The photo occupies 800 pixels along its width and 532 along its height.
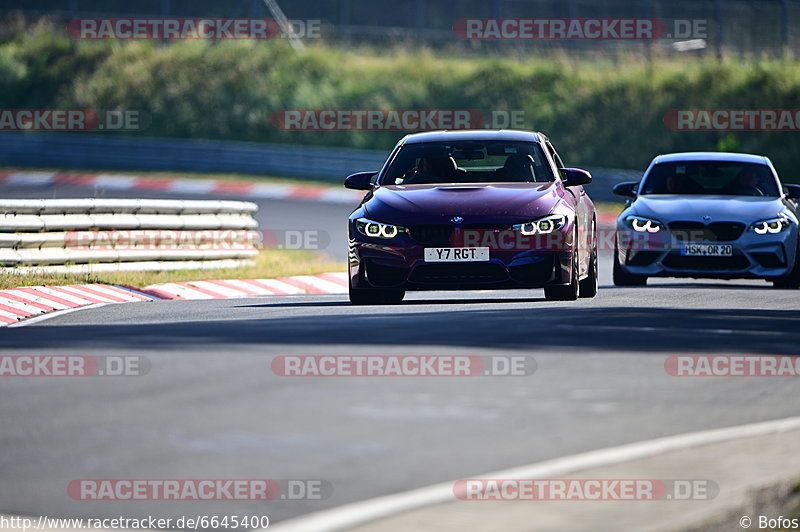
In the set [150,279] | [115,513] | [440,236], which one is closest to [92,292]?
[150,279]

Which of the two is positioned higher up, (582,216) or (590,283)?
(582,216)

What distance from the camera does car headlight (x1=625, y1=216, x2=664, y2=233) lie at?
52.3 feet

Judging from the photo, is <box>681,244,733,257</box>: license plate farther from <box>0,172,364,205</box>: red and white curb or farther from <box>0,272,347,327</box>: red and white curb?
<box>0,172,364,205</box>: red and white curb

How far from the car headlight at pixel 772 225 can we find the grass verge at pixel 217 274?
6.45m

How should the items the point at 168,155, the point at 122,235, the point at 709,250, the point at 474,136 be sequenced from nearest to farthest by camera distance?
1. the point at 474,136
2. the point at 709,250
3. the point at 122,235
4. the point at 168,155

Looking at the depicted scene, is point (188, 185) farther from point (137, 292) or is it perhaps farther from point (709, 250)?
point (709, 250)

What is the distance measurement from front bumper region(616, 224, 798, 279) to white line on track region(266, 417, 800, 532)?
849 cm

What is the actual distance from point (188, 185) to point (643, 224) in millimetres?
19812

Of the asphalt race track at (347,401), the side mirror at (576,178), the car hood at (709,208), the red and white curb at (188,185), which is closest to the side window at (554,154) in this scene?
the side mirror at (576,178)

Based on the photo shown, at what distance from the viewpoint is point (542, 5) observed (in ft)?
131

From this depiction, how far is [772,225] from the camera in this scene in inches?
625

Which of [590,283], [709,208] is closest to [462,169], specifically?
[590,283]

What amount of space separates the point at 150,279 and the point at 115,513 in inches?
477

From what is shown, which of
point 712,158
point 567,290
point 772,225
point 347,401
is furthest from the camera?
point 712,158
